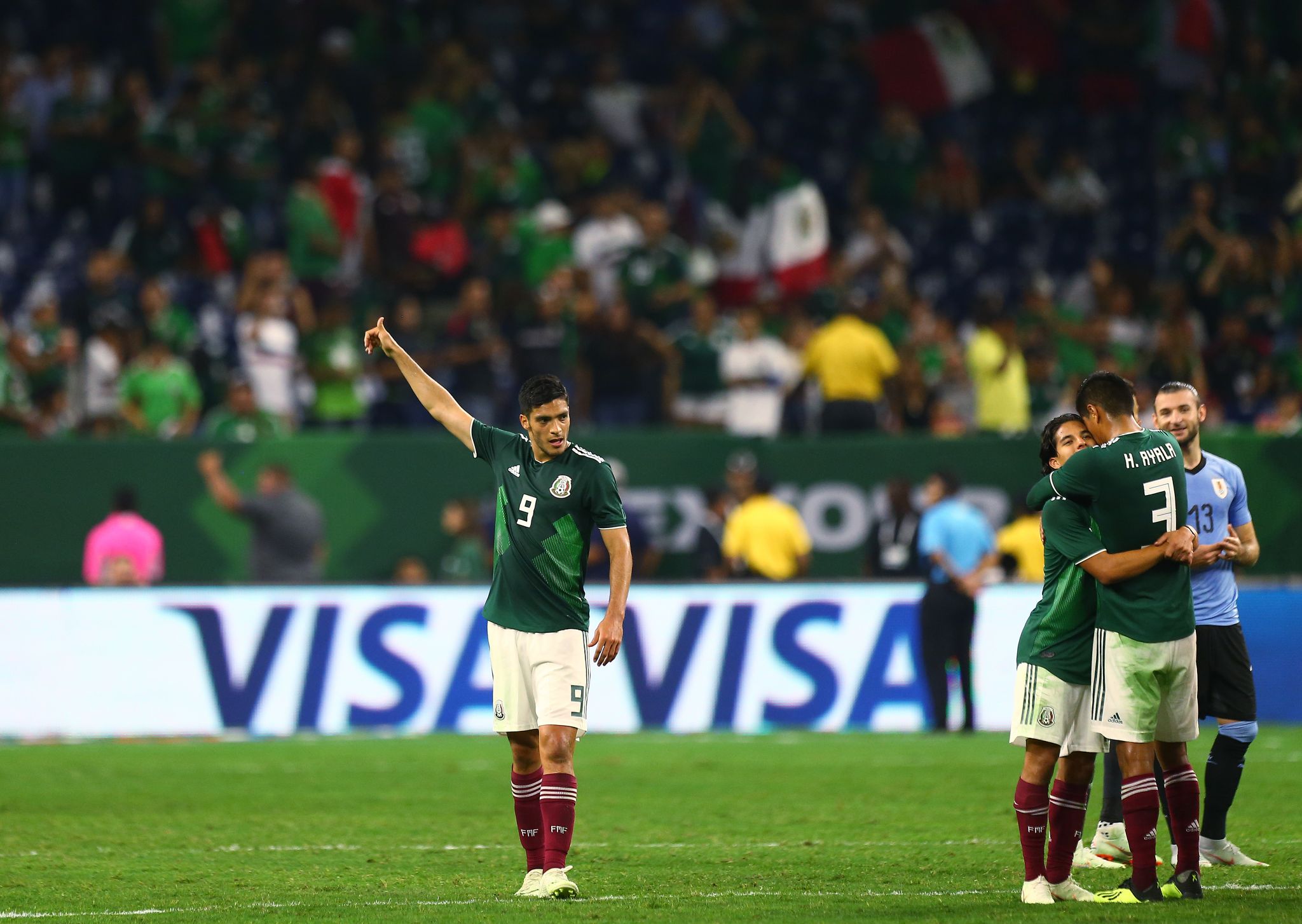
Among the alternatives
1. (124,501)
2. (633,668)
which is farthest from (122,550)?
(633,668)

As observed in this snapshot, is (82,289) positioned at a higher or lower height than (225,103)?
lower

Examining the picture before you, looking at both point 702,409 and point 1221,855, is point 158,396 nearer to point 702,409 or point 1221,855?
point 702,409

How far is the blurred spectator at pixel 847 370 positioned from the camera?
63.9 ft

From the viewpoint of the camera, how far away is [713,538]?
62.2 feet

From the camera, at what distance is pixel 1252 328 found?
70.1ft

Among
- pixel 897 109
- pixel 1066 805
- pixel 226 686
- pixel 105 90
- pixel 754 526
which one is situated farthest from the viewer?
pixel 897 109

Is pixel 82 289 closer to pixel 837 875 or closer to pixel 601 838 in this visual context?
pixel 601 838

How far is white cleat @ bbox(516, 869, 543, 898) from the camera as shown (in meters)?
8.23

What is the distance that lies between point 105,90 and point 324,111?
8.38 feet

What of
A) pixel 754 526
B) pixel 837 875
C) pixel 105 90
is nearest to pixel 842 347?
pixel 754 526

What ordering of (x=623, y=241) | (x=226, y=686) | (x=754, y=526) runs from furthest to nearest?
1. (x=623, y=241)
2. (x=754, y=526)
3. (x=226, y=686)

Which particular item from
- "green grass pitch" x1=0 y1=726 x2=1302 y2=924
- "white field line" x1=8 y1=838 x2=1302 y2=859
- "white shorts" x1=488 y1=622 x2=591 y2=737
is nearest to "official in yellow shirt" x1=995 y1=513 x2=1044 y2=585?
"green grass pitch" x1=0 y1=726 x2=1302 y2=924

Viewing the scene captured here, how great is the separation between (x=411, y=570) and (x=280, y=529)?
4.47ft

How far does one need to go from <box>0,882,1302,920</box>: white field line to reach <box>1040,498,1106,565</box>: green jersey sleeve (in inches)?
60.4
